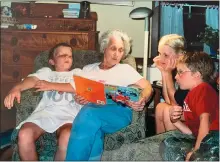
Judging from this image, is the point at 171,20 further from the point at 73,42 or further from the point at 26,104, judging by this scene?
the point at 26,104

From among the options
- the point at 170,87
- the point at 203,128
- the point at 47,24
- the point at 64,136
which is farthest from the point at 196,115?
the point at 47,24

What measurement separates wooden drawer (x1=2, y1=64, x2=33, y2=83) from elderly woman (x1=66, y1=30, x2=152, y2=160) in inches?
12.8

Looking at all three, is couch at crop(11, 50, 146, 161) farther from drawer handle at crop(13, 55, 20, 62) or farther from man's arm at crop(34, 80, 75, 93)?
drawer handle at crop(13, 55, 20, 62)

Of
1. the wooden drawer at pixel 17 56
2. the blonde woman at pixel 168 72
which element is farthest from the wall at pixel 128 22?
the wooden drawer at pixel 17 56

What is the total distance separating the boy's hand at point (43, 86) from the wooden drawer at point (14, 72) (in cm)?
10

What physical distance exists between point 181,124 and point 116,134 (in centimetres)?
30

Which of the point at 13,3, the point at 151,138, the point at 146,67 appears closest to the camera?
the point at 151,138

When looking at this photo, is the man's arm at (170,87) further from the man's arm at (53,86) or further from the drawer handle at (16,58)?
the drawer handle at (16,58)

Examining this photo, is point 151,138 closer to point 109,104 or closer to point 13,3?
point 109,104

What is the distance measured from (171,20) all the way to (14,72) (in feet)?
2.78

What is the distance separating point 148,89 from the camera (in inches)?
57.3

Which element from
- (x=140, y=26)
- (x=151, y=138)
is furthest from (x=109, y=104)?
(x=140, y=26)

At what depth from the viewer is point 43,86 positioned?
1541 millimetres

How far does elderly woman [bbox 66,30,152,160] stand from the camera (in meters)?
1.31
